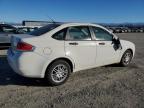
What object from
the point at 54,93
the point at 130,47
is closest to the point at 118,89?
the point at 54,93

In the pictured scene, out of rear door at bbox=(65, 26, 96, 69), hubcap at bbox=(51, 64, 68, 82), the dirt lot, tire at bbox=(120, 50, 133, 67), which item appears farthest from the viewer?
tire at bbox=(120, 50, 133, 67)

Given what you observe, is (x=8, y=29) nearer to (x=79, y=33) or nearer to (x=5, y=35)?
(x=5, y=35)

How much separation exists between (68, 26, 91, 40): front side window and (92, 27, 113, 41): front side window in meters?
0.32

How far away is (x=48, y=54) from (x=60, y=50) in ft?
1.19

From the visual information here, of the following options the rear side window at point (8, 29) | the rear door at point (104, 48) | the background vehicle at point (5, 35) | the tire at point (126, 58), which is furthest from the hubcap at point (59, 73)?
the rear side window at point (8, 29)

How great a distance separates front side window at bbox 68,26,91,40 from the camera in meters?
6.47

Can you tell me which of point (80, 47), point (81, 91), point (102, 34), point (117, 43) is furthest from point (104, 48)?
point (81, 91)

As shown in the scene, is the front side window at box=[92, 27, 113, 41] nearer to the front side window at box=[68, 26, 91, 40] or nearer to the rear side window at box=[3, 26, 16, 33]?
the front side window at box=[68, 26, 91, 40]

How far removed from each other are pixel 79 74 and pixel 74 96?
82.5 inches

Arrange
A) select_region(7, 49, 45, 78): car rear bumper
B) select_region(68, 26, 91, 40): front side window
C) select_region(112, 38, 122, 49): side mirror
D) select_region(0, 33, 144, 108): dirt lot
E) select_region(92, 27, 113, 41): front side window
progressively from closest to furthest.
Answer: select_region(0, 33, 144, 108): dirt lot, select_region(7, 49, 45, 78): car rear bumper, select_region(68, 26, 91, 40): front side window, select_region(92, 27, 113, 41): front side window, select_region(112, 38, 122, 49): side mirror

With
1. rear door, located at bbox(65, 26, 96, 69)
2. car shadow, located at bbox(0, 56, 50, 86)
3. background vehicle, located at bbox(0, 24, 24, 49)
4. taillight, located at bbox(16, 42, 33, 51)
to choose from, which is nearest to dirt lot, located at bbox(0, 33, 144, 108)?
car shadow, located at bbox(0, 56, 50, 86)

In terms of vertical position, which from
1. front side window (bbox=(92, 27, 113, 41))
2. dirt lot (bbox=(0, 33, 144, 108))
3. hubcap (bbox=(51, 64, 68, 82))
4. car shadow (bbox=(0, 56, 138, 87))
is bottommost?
dirt lot (bbox=(0, 33, 144, 108))

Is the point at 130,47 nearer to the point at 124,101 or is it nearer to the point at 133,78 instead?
the point at 133,78

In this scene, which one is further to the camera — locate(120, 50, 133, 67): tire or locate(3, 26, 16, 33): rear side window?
locate(3, 26, 16, 33): rear side window
